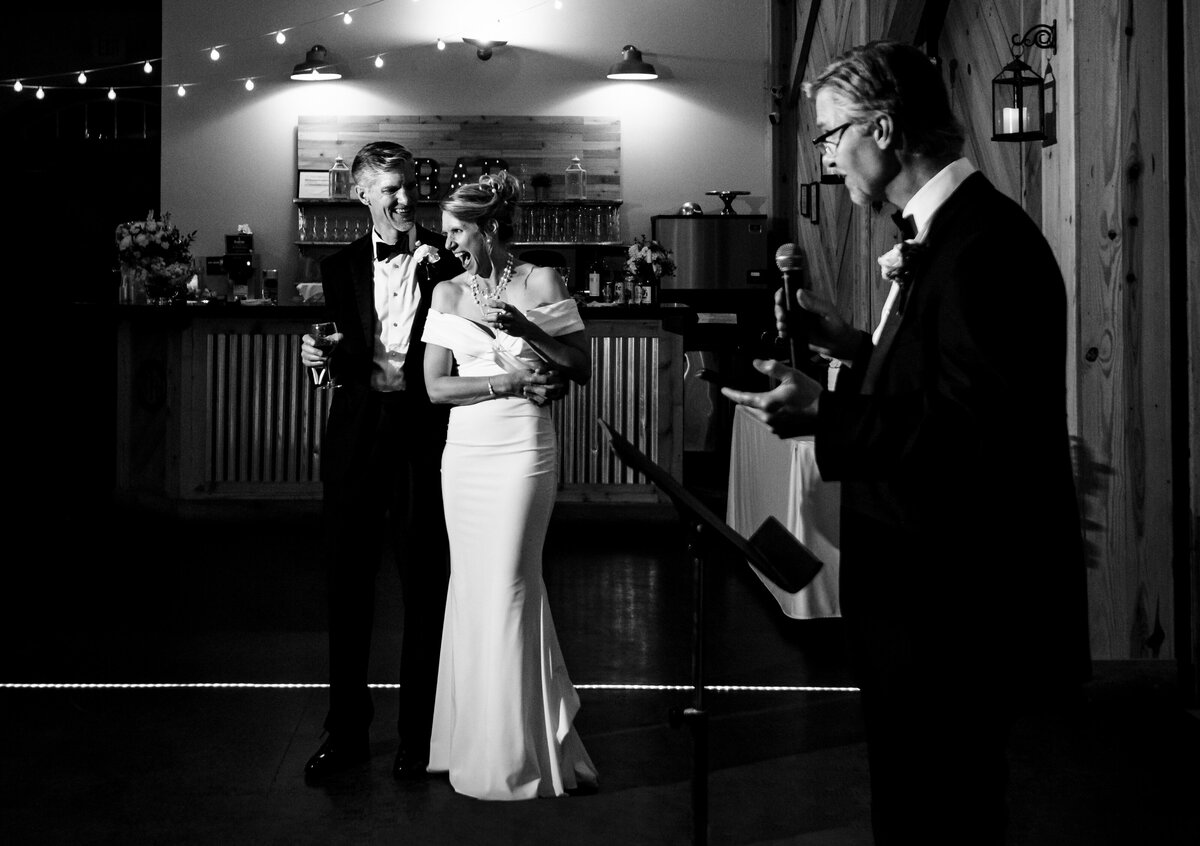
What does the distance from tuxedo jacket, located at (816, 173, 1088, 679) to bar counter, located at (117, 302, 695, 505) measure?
21.0 feet

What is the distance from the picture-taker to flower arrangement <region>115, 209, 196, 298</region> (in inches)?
340

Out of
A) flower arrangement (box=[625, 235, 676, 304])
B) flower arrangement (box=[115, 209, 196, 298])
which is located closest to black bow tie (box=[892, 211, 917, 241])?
flower arrangement (box=[115, 209, 196, 298])

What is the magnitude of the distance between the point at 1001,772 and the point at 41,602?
4.95 metres

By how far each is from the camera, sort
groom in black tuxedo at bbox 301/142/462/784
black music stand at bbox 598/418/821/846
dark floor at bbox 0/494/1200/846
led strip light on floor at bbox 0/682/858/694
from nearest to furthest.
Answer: black music stand at bbox 598/418/821/846, dark floor at bbox 0/494/1200/846, groom in black tuxedo at bbox 301/142/462/784, led strip light on floor at bbox 0/682/858/694

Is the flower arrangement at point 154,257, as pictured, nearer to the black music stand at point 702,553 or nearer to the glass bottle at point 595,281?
the glass bottle at point 595,281

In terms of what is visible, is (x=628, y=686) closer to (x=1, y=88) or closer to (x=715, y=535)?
(x=715, y=535)

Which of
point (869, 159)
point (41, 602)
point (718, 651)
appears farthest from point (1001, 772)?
point (41, 602)

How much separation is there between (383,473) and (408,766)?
2.52 ft

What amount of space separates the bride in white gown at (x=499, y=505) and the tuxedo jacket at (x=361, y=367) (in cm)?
14

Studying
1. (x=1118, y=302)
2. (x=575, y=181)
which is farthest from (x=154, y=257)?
(x=1118, y=302)

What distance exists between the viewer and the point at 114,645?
4980mm

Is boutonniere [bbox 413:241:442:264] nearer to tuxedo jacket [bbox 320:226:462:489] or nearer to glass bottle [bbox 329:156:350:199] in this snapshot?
tuxedo jacket [bbox 320:226:462:489]

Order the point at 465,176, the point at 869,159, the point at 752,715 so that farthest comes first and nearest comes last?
the point at 465,176
the point at 752,715
the point at 869,159

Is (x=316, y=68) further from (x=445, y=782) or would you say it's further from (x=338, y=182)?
(x=445, y=782)
